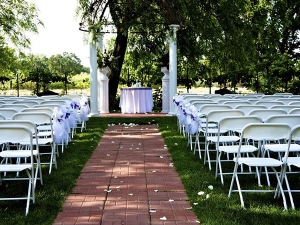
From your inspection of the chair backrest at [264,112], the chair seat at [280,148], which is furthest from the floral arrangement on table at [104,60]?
the chair seat at [280,148]

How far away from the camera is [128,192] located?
512 centimetres

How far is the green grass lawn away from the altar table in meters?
7.62

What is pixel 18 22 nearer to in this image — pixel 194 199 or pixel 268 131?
pixel 194 199

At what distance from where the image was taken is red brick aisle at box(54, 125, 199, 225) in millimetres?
4188

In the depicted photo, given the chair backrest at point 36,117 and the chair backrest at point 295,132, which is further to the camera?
the chair backrest at point 36,117

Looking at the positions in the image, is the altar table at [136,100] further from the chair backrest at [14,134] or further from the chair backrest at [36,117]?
the chair backrest at [14,134]

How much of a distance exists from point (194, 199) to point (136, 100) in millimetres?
10691

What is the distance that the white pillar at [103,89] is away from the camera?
50.6ft

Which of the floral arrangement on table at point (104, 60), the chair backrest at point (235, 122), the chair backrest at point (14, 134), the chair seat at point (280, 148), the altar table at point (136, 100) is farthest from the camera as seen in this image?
the floral arrangement on table at point (104, 60)

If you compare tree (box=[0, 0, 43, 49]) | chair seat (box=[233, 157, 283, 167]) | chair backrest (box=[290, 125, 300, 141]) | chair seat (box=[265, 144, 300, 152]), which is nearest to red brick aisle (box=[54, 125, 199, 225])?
chair seat (box=[233, 157, 283, 167])

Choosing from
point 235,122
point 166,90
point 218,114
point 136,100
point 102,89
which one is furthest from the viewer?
point 166,90

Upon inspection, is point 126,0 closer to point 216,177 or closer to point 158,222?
point 216,177

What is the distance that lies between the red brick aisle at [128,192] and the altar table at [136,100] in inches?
275

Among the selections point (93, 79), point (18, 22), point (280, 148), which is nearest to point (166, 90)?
point (93, 79)
